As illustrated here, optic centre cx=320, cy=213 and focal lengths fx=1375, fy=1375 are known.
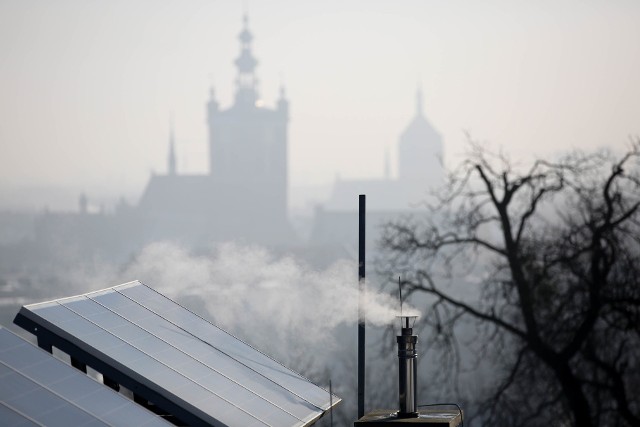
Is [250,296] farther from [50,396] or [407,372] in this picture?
[50,396]

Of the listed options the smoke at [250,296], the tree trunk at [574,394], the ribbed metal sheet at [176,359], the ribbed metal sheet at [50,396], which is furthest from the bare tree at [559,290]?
the smoke at [250,296]

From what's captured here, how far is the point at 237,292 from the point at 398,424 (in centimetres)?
6661

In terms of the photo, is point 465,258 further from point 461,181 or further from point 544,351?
point 544,351

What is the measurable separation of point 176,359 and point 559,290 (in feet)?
33.9

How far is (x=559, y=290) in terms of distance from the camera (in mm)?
22062

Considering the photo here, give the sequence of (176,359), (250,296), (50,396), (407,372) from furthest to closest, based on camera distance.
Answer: (250,296)
(407,372)
(176,359)
(50,396)

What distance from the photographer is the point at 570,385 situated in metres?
21.0

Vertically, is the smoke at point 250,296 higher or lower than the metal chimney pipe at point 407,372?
lower

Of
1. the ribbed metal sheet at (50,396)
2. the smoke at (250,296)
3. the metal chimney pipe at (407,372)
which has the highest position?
the ribbed metal sheet at (50,396)

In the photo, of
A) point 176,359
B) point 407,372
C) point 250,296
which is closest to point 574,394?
point 407,372

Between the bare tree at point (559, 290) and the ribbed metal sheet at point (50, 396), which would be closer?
the ribbed metal sheet at point (50, 396)

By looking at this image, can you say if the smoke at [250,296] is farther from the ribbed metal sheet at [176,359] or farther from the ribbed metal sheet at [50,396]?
the ribbed metal sheet at [50,396]

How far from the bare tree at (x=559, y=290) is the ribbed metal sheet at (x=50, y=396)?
10.3 meters

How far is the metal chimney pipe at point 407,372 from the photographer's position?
13242 millimetres
